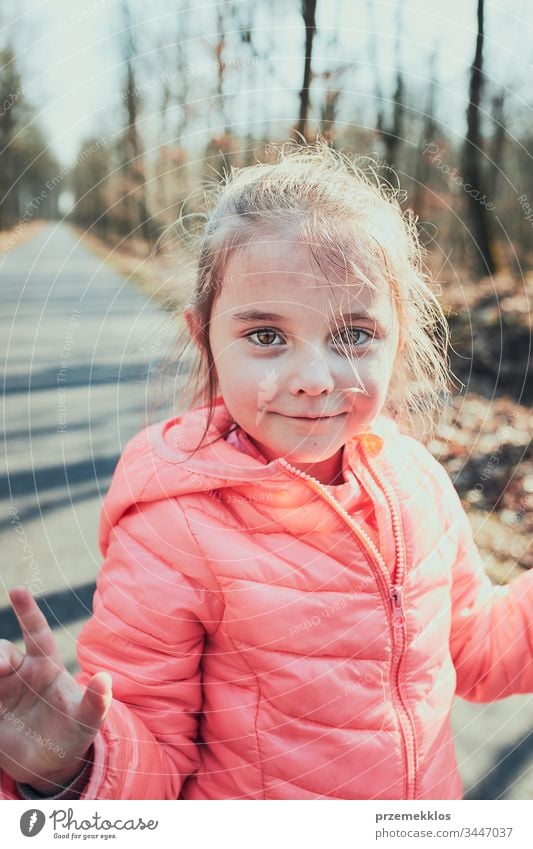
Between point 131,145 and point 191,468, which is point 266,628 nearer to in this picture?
point 191,468

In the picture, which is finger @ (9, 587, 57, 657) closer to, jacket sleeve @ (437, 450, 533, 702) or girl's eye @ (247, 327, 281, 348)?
girl's eye @ (247, 327, 281, 348)

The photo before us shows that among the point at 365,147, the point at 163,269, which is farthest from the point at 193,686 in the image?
the point at 365,147

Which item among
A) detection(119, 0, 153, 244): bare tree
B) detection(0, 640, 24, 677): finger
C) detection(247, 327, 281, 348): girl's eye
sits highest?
detection(119, 0, 153, 244): bare tree

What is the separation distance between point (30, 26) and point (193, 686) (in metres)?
0.67

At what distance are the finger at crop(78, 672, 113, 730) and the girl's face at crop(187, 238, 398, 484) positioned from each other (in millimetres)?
233

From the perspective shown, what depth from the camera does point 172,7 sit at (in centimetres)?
78

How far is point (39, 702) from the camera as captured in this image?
1.83 feet

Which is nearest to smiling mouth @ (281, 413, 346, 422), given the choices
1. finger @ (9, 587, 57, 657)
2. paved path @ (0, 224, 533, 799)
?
finger @ (9, 587, 57, 657)

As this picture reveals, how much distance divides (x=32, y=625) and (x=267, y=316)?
0.29 m

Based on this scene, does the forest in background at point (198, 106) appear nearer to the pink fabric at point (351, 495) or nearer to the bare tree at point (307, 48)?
the bare tree at point (307, 48)

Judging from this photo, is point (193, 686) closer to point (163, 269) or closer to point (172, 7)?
point (163, 269)

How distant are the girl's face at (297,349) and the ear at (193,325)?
0.04 meters

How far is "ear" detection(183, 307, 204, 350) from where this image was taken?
0.69 m
